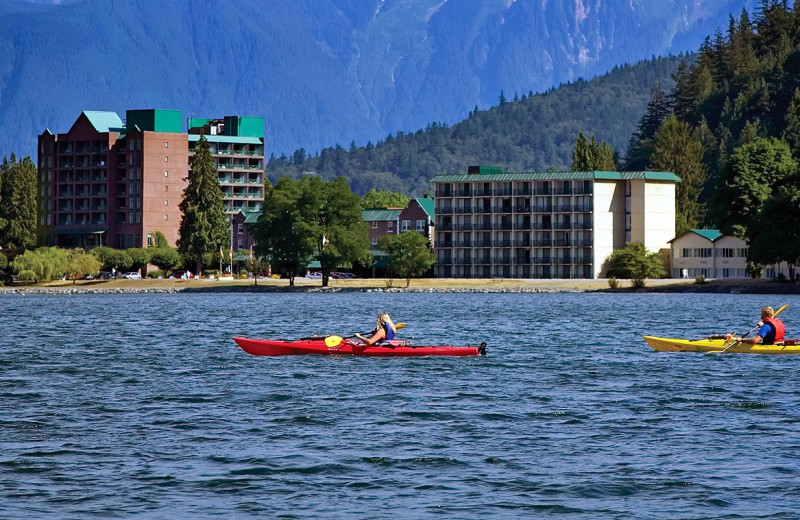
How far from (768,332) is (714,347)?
3077 millimetres

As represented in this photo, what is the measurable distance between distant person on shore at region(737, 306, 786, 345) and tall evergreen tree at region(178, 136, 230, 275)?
138 metres

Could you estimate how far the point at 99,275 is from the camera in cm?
19425

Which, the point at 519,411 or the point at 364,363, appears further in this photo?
the point at 364,363

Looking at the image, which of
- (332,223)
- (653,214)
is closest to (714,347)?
(332,223)

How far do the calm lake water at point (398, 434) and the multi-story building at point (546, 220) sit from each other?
118 meters

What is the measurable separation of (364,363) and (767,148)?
111127mm

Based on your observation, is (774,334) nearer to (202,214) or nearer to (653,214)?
(653,214)

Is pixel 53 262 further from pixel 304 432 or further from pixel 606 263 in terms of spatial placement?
pixel 304 432

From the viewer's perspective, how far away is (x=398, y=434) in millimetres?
34438

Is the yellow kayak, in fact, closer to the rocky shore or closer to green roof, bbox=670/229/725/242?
the rocky shore

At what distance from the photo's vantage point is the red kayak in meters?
52.9

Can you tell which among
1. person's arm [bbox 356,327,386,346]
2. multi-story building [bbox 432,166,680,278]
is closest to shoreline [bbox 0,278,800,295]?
multi-story building [bbox 432,166,680,278]

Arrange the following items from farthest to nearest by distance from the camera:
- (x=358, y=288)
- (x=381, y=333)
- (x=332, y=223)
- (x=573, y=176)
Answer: (x=573, y=176) < (x=358, y=288) < (x=332, y=223) < (x=381, y=333)

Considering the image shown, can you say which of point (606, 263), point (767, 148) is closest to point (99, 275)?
point (606, 263)
